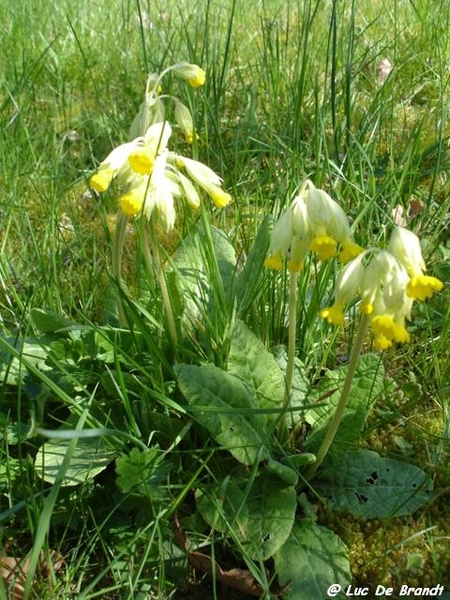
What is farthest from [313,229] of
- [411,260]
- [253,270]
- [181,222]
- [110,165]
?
[181,222]

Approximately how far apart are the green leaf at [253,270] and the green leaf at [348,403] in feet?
0.95

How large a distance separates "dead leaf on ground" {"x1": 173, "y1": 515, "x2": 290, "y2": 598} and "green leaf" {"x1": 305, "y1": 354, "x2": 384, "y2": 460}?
356mm

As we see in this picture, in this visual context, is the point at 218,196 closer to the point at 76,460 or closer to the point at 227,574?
the point at 76,460

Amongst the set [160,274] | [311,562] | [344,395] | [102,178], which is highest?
[102,178]

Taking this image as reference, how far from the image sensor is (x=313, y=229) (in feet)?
4.34

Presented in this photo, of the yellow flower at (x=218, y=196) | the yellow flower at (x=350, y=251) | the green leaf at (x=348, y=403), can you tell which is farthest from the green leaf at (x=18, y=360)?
the yellow flower at (x=350, y=251)

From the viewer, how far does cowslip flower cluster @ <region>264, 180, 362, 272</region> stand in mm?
1308

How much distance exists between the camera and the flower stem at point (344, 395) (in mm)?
1292

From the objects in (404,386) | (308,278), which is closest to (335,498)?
(404,386)

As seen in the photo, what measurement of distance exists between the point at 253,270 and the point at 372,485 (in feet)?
2.10

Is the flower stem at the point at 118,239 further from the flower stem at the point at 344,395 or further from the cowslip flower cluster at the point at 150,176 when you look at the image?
the flower stem at the point at 344,395

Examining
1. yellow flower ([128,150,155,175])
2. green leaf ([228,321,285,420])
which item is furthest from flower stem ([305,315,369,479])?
yellow flower ([128,150,155,175])

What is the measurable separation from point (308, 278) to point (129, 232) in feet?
3.02

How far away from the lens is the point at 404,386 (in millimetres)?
1821
